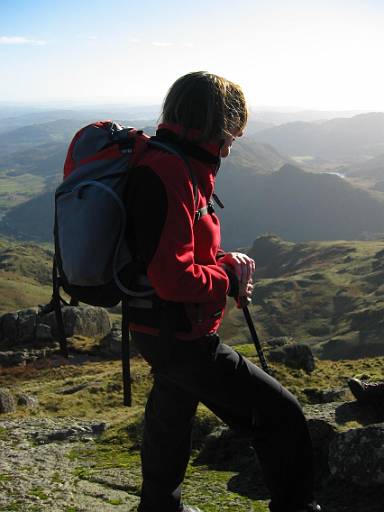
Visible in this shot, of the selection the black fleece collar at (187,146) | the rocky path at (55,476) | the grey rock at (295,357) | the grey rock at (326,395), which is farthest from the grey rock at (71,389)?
the black fleece collar at (187,146)

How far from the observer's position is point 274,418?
5281mm

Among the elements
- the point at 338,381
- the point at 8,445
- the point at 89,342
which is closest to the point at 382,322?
the point at 89,342

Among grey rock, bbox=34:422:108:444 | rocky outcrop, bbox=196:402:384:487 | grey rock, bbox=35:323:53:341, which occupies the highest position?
rocky outcrop, bbox=196:402:384:487

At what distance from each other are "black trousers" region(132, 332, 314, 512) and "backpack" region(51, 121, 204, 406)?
66 centimetres

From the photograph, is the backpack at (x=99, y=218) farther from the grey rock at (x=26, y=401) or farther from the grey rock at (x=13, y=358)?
the grey rock at (x=13, y=358)

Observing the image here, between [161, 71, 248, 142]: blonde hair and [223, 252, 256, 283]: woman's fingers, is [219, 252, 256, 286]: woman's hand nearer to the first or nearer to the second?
[223, 252, 256, 283]: woman's fingers

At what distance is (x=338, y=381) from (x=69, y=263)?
16.8 metres

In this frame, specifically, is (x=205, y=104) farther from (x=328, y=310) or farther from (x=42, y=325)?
(x=328, y=310)

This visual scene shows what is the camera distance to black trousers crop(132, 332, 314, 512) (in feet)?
16.6

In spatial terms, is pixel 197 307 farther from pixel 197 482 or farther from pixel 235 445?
pixel 235 445

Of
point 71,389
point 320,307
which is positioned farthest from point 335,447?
point 320,307

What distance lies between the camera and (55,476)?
33.1 feet

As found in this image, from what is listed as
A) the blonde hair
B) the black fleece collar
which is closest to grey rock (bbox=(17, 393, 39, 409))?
the black fleece collar

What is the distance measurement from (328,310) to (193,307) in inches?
6291
